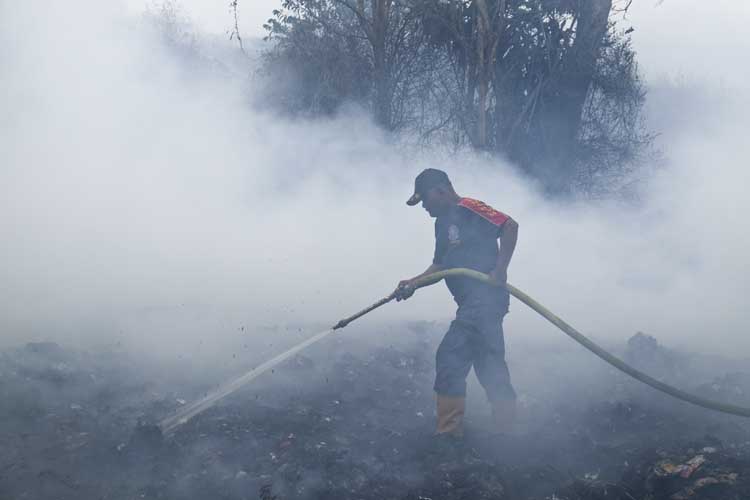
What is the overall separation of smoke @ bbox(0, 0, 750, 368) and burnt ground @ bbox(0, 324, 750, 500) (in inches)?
41.6

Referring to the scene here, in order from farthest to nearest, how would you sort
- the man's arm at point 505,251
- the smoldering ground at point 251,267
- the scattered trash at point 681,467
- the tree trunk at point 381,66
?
1. the tree trunk at point 381,66
2. the smoldering ground at point 251,267
3. the man's arm at point 505,251
4. the scattered trash at point 681,467

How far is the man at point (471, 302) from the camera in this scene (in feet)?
13.7

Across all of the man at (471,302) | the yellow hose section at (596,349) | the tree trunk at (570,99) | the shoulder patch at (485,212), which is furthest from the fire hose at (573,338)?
the tree trunk at (570,99)

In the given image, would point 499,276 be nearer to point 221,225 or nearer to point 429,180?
point 429,180

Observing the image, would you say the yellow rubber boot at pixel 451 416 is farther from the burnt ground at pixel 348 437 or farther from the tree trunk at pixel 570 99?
the tree trunk at pixel 570 99

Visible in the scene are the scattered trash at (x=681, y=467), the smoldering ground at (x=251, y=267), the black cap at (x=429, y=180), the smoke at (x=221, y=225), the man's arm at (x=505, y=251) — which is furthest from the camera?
the smoke at (x=221, y=225)

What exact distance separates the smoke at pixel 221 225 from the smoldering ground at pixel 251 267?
0.03 metres

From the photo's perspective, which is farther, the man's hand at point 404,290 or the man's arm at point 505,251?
the man's hand at point 404,290

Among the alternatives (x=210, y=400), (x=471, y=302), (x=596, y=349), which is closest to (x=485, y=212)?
(x=471, y=302)

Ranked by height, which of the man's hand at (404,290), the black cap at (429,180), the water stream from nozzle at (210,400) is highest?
the black cap at (429,180)

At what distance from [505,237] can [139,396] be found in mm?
2706

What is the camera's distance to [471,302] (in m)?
4.36

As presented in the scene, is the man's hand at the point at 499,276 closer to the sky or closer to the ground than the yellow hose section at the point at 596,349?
closer to the sky

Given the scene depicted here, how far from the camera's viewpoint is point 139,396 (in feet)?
15.0
